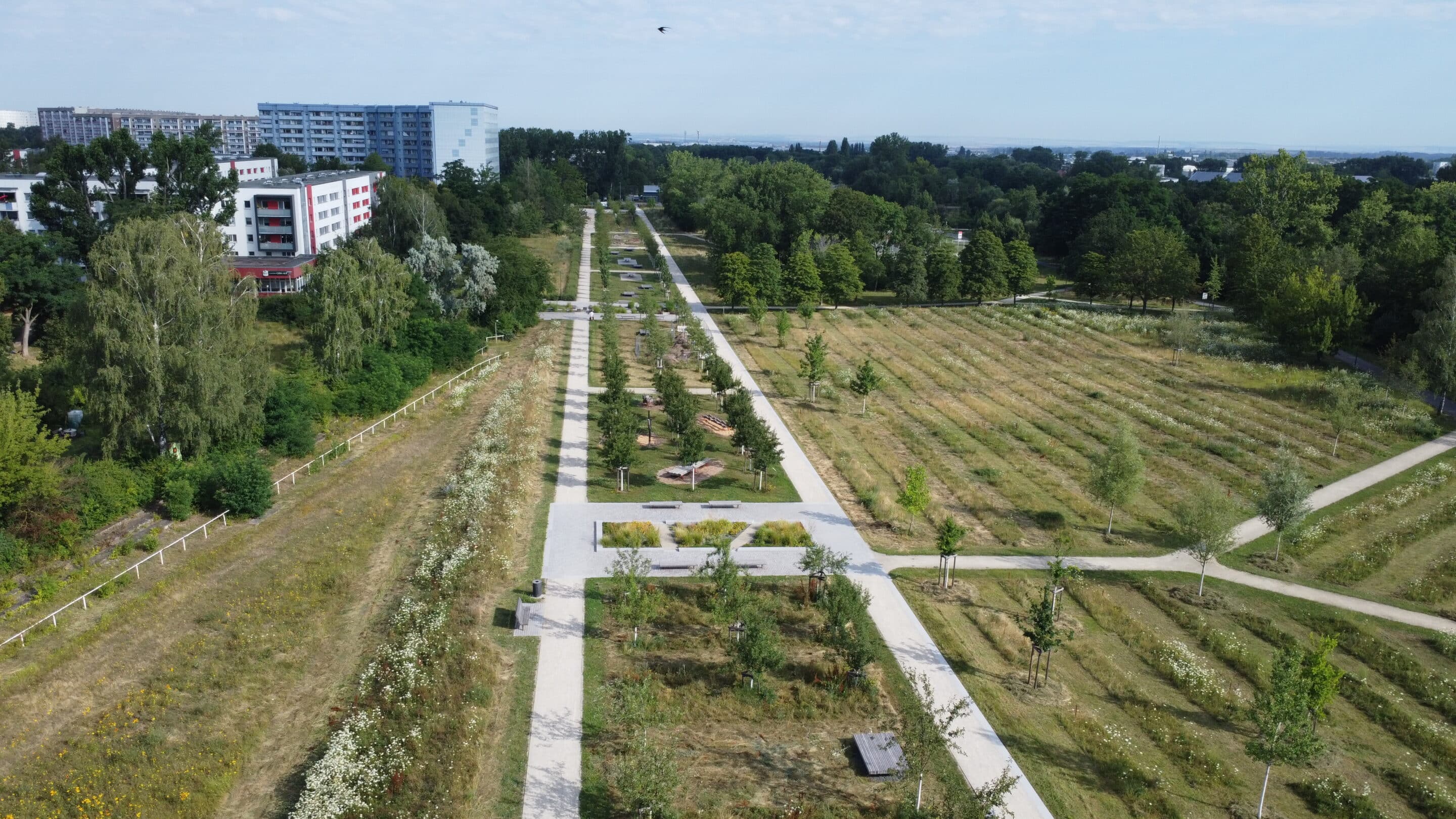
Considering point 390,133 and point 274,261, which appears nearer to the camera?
point 274,261

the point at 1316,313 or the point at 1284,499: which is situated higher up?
the point at 1316,313

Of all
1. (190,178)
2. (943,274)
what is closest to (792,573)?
(190,178)

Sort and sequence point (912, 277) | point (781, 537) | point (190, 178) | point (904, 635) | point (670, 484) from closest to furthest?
point (904, 635) < point (781, 537) < point (670, 484) < point (190, 178) < point (912, 277)

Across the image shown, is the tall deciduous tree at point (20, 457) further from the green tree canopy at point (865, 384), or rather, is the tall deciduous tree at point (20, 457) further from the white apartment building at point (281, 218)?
the white apartment building at point (281, 218)

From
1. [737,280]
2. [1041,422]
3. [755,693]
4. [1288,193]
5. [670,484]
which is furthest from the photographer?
[1288,193]

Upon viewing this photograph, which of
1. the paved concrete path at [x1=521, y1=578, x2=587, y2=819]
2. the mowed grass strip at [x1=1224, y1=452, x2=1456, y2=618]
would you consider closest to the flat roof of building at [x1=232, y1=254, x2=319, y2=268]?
the paved concrete path at [x1=521, y1=578, x2=587, y2=819]

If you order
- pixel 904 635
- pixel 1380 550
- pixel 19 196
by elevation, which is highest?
pixel 19 196

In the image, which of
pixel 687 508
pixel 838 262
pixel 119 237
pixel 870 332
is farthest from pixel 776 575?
pixel 838 262

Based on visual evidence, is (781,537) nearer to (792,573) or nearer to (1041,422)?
(792,573)
